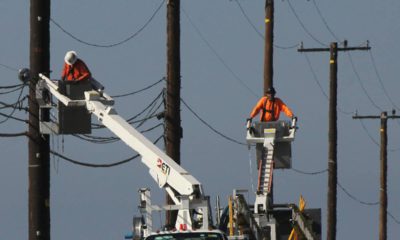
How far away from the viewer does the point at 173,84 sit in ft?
143

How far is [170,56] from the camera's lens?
43.8 m

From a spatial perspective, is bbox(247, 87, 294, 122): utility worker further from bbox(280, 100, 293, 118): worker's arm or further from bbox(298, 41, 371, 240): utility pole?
bbox(298, 41, 371, 240): utility pole

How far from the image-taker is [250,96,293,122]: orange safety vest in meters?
40.6

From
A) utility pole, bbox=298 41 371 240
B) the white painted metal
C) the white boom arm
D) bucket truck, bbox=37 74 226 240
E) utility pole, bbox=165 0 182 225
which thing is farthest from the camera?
utility pole, bbox=298 41 371 240

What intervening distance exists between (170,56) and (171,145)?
2.24 m

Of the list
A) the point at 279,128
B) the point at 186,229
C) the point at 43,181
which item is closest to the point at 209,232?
the point at 186,229

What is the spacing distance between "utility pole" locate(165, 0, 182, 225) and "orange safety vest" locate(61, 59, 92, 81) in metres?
6.59

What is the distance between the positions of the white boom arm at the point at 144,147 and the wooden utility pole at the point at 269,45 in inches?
709

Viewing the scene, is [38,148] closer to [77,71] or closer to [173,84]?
[77,71]

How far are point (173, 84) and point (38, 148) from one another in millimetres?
7246

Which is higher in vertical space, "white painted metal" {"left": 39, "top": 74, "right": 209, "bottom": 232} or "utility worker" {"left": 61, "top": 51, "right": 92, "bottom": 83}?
"utility worker" {"left": 61, "top": 51, "right": 92, "bottom": 83}

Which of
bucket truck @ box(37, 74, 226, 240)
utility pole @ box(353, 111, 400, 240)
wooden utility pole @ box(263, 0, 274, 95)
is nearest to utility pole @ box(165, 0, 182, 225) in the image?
bucket truck @ box(37, 74, 226, 240)

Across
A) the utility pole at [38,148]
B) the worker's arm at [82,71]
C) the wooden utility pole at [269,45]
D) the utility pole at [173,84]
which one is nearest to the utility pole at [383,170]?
the wooden utility pole at [269,45]

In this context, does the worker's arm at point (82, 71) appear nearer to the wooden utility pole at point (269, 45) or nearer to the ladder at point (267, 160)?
the ladder at point (267, 160)
